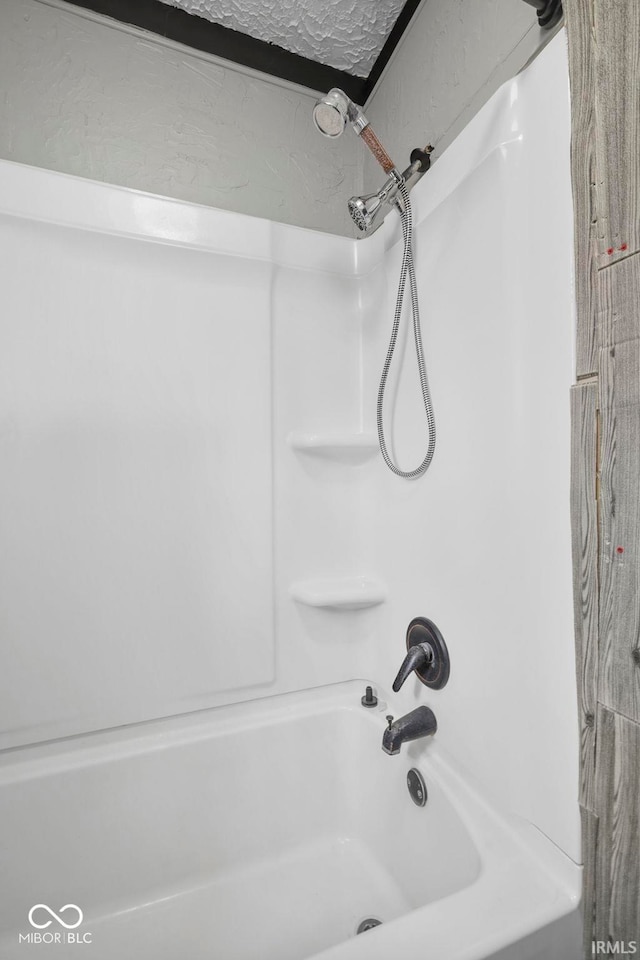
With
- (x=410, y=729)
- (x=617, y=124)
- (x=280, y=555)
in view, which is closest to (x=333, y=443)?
(x=280, y=555)

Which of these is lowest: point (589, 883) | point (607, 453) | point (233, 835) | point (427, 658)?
point (233, 835)

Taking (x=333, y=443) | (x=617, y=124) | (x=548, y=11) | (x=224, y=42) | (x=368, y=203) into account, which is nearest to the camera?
(x=617, y=124)

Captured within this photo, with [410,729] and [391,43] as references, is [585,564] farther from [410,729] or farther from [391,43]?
[391,43]

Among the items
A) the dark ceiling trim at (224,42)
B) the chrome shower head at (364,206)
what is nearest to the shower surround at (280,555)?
the chrome shower head at (364,206)

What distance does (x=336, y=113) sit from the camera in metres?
0.99

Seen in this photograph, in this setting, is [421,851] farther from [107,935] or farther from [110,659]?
[110,659]

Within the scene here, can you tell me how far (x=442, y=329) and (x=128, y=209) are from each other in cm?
83

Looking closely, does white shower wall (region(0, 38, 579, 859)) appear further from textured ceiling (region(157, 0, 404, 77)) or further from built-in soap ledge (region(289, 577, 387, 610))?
textured ceiling (region(157, 0, 404, 77))

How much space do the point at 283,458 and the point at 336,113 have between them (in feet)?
2.62

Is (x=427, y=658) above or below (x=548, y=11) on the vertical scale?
below

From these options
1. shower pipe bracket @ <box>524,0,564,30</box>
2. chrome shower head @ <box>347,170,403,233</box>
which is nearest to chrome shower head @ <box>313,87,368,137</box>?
chrome shower head @ <box>347,170,403,233</box>

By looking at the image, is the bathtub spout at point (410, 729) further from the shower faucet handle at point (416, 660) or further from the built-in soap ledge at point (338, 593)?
the built-in soap ledge at point (338, 593)

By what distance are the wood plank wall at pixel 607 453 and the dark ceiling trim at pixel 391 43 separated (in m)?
0.90

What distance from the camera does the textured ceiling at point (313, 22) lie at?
Result: 133 centimetres
